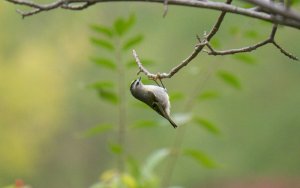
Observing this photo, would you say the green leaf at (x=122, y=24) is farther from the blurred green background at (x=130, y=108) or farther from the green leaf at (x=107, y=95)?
the blurred green background at (x=130, y=108)

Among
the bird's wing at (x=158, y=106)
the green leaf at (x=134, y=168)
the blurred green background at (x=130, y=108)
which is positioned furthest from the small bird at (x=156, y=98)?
the blurred green background at (x=130, y=108)

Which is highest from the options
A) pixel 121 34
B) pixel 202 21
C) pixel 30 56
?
pixel 121 34

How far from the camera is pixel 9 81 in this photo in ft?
11.0

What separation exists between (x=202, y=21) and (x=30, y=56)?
0.94 metres

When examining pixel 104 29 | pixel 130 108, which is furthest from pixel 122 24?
pixel 130 108

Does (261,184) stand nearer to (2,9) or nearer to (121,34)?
(2,9)

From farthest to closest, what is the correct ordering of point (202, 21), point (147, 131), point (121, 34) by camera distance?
point (147, 131)
point (202, 21)
point (121, 34)

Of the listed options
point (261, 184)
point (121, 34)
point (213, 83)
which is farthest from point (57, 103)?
point (121, 34)

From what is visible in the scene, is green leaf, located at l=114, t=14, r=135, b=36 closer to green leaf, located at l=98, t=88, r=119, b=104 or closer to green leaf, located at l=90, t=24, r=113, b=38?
green leaf, located at l=90, t=24, r=113, b=38

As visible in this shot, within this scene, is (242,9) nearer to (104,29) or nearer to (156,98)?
(156,98)

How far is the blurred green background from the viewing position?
315 centimetres

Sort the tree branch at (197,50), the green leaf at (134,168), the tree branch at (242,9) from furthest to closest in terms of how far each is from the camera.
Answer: the green leaf at (134,168)
the tree branch at (197,50)
the tree branch at (242,9)

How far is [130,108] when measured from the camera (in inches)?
121

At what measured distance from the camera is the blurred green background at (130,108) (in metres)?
3.15
